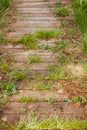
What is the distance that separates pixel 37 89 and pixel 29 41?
1.70 meters

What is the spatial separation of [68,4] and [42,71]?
137 inches

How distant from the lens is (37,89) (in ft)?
15.2

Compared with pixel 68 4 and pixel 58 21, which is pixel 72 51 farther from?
pixel 68 4

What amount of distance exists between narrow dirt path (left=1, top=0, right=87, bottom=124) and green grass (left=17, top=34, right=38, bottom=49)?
0.33 feet

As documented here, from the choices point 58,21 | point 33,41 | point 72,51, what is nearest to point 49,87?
point 72,51

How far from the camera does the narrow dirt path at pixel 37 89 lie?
4.10 metres

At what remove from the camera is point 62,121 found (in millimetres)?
3879

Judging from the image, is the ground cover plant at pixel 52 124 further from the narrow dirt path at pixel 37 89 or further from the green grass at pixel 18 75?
the green grass at pixel 18 75

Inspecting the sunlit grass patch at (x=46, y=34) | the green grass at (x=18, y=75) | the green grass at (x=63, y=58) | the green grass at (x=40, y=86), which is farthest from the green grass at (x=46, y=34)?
the green grass at (x=40, y=86)

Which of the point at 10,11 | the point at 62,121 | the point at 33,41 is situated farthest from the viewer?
the point at 10,11

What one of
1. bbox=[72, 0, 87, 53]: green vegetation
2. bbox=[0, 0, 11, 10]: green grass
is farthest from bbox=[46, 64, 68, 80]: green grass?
bbox=[0, 0, 11, 10]: green grass

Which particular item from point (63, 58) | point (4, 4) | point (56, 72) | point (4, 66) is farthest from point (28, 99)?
point (4, 4)

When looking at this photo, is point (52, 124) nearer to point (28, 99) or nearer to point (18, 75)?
point (28, 99)

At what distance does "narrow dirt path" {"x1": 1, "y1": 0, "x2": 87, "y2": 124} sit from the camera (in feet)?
13.5
